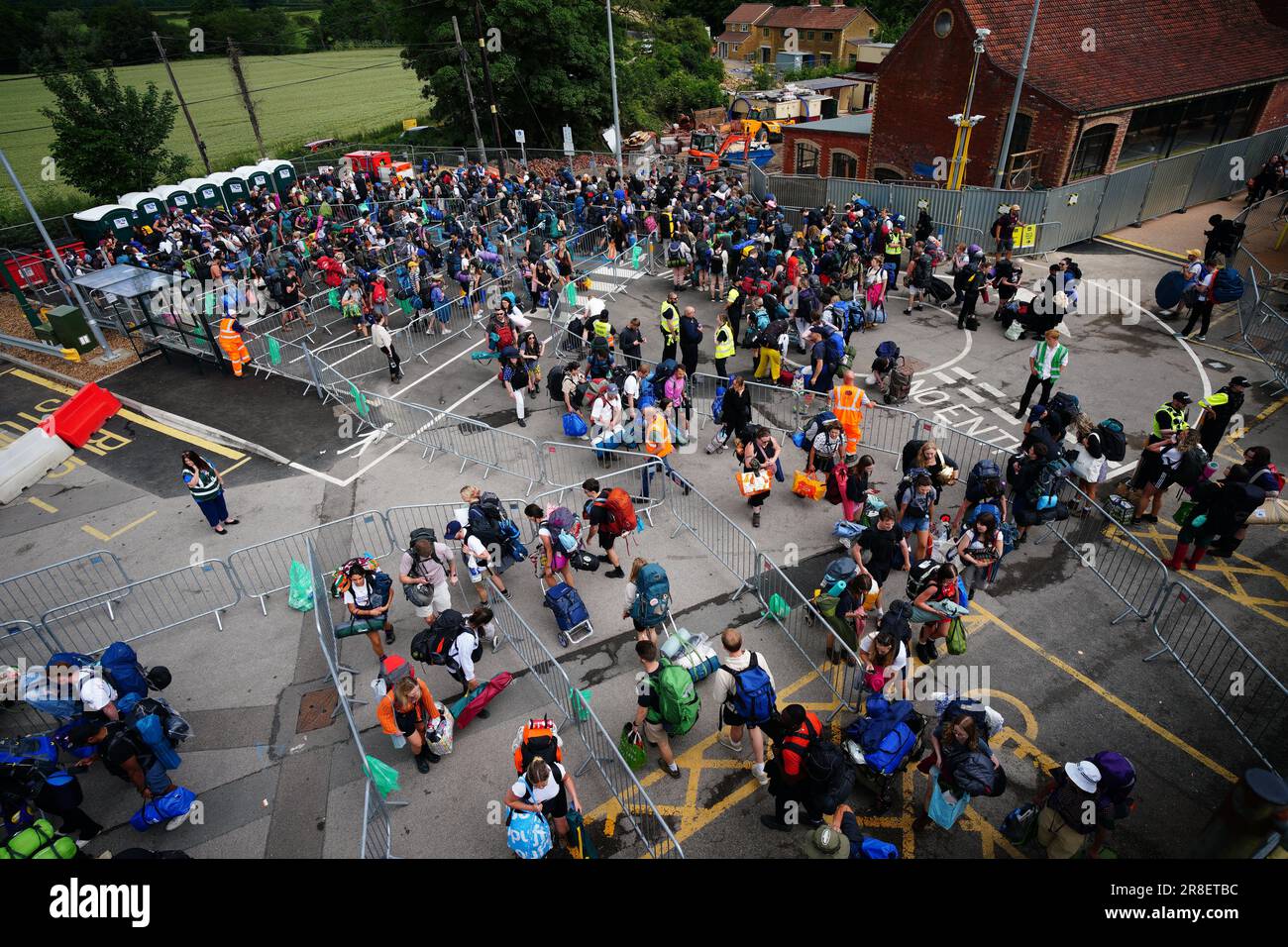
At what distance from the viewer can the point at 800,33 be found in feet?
267

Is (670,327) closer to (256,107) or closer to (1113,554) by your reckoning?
(1113,554)

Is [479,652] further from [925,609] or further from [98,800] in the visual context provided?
[925,609]

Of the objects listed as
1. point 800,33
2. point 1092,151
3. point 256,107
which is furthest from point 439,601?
point 800,33

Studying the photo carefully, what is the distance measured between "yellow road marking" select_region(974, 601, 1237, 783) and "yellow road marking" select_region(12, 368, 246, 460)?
14.5m

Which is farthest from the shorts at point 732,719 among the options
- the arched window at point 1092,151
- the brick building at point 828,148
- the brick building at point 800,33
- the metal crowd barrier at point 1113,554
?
the brick building at point 800,33

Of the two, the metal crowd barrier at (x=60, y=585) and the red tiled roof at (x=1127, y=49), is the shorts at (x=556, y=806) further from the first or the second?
the red tiled roof at (x=1127, y=49)

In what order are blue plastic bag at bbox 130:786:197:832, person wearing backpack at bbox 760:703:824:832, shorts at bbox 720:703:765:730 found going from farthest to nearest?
blue plastic bag at bbox 130:786:197:832 < shorts at bbox 720:703:765:730 < person wearing backpack at bbox 760:703:824:832

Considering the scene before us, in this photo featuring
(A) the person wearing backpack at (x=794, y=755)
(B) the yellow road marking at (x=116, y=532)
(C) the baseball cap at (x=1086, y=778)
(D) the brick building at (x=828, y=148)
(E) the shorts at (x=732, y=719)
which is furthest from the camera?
(D) the brick building at (x=828, y=148)

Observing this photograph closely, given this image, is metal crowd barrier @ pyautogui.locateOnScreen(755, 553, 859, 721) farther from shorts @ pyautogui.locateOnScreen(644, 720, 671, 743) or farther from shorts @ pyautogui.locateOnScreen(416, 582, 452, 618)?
shorts @ pyautogui.locateOnScreen(416, 582, 452, 618)

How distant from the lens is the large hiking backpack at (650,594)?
826 cm

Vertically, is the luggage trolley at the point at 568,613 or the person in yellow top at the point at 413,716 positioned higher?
the person in yellow top at the point at 413,716

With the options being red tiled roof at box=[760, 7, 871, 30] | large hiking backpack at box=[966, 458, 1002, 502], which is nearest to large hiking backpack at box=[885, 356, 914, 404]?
large hiking backpack at box=[966, 458, 1002, 502]

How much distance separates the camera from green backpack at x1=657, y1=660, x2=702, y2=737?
7.08 metres

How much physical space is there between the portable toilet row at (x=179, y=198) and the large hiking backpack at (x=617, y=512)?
25868 millimetres
